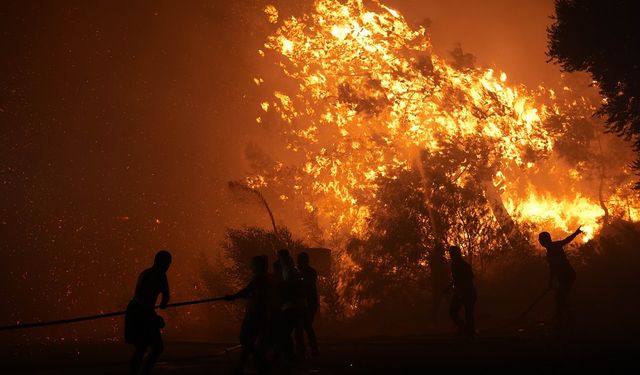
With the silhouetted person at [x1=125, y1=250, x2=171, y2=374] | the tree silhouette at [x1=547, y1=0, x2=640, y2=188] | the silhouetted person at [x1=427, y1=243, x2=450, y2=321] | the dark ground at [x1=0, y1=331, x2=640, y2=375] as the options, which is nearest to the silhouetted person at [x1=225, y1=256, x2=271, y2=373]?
the dark ground at [x1=0, y1=331, x2=640, y2=375]

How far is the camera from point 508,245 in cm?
2036

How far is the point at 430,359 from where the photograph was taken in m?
9.06

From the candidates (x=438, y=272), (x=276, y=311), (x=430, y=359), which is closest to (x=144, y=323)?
(x=276, y=311)

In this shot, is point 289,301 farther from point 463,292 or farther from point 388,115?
point 388,115

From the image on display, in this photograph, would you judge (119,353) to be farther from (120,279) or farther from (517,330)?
(120,279)

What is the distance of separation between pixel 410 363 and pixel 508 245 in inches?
513

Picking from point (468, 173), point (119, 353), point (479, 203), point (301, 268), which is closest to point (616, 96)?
point (479, 203)

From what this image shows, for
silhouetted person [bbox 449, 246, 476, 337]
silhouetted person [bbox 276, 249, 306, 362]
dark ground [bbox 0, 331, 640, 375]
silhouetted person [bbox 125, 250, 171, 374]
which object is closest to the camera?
silhouetted person [bbox 125, 250, 171, 374]

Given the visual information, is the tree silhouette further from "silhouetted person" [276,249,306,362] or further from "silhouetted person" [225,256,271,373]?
"silhouetted person" [225,256,271,373]

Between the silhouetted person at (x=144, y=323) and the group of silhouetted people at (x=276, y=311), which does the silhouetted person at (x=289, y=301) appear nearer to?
the group of silhouetted people at (x=276, y=311)

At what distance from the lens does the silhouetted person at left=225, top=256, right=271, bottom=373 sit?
8266 millimetres

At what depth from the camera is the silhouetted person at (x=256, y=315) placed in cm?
827

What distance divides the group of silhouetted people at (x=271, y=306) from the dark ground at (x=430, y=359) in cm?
63

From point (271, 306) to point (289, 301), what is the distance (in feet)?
3.21
